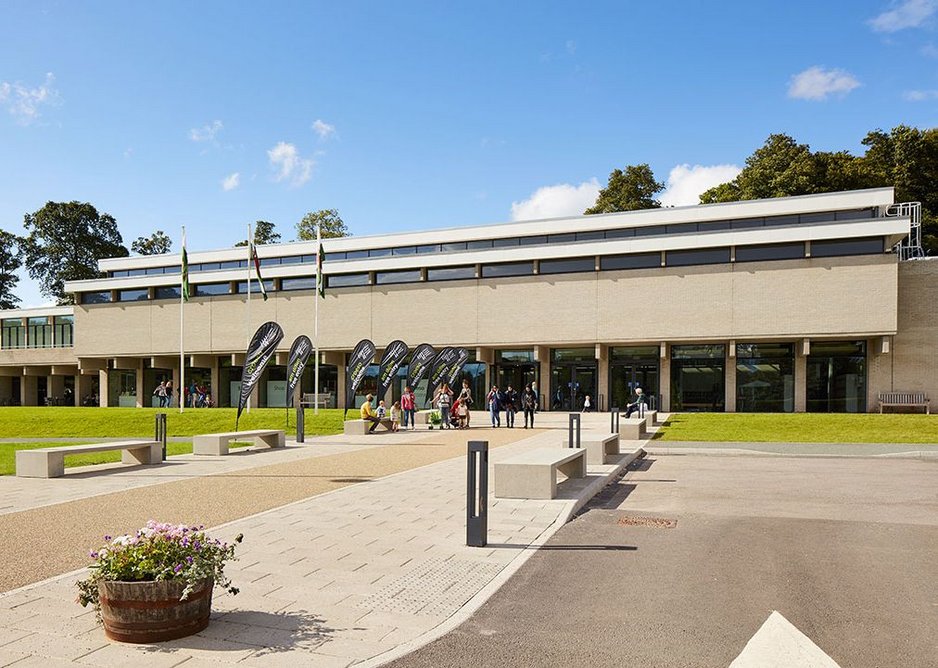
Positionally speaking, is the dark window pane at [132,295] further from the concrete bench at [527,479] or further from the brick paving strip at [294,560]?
the concrete bench at [527,479]

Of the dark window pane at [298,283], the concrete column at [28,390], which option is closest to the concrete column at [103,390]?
the concrete column at [28,390]

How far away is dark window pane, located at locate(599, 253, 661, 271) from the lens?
3988cm

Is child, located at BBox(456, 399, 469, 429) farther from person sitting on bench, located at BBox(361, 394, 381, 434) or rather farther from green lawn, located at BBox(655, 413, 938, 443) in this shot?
green lawn, located at BBox(655, 413, 938, 443)

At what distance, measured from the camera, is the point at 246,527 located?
28.6ft

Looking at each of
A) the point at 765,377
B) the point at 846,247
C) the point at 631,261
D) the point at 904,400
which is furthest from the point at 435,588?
the point at 846,247

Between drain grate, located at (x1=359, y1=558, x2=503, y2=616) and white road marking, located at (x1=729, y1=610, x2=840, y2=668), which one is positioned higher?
white road marking, located at (x1=729, y1=610, x2=840, y2=668)

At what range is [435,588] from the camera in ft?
20.6

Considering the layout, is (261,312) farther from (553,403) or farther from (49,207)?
(49,207)

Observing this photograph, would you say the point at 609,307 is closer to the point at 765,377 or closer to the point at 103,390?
the point at 765,377

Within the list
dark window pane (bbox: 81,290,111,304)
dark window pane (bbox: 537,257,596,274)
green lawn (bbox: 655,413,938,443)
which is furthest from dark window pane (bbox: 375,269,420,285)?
dark window pane (bbox: 81,290,111,304)

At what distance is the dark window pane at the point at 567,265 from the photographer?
4131cm

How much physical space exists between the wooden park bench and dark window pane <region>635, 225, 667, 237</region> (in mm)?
13806

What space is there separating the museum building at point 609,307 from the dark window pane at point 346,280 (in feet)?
0.44

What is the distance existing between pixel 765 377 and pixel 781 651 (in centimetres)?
3631
